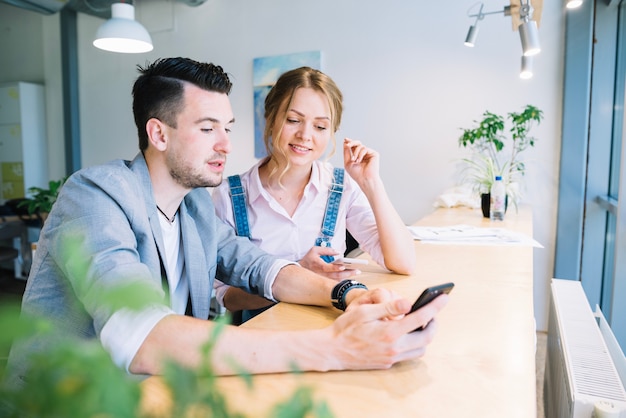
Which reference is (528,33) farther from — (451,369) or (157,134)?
(451,369)

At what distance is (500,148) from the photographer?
3.17m

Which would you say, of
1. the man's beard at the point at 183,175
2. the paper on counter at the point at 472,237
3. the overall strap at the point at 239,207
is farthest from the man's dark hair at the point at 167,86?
the paper on counter at the point at 472,237

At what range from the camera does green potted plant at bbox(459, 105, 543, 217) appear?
10.0 ft

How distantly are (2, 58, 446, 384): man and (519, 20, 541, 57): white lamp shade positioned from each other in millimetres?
1727

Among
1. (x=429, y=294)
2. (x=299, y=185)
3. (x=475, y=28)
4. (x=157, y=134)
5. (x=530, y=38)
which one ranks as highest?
(x=475, y=28)

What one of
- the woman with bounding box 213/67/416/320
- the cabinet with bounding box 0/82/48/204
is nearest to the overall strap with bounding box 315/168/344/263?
the woman with bounding box 213/67/416/320

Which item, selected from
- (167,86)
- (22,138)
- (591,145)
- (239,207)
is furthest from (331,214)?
(22,138)

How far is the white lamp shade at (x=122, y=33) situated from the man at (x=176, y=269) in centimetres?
200

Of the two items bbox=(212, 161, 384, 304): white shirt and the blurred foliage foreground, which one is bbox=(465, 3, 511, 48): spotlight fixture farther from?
the blurred foliage foreground

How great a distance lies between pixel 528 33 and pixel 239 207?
70.5 inches

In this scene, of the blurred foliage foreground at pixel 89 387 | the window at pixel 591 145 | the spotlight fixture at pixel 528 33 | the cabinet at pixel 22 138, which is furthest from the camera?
the cabinet at pixel 22 138

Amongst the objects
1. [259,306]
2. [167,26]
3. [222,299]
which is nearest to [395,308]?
[259,306]

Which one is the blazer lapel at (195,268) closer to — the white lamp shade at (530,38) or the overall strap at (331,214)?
the overall strap at (331,214)

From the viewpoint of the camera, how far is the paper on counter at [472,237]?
1885 mm
